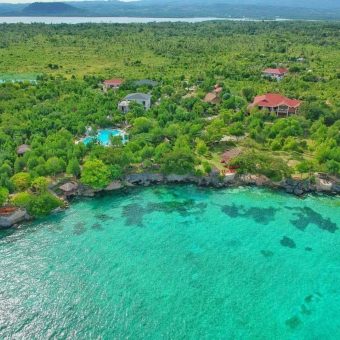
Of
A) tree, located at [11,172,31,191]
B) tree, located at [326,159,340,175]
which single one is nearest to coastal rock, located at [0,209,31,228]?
tree, located at [11,172,31,191]

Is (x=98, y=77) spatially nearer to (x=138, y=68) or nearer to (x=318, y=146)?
(x=138, y=68)

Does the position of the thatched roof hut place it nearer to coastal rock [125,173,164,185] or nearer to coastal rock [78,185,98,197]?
coastal rock [78,185,98,197]

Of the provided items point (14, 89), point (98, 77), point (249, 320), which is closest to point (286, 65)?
point (98, 77)

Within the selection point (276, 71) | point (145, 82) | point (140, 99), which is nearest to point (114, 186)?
point (140, 99)

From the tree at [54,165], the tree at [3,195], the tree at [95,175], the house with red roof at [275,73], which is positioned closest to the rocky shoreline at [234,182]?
the tree at [95,175]

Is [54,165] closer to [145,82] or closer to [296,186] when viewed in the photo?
[296,186]

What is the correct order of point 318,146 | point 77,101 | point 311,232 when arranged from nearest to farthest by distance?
point 311,232, point 318,146, point 77,101

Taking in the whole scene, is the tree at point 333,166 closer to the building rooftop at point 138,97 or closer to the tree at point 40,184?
the tree at point 40,184
